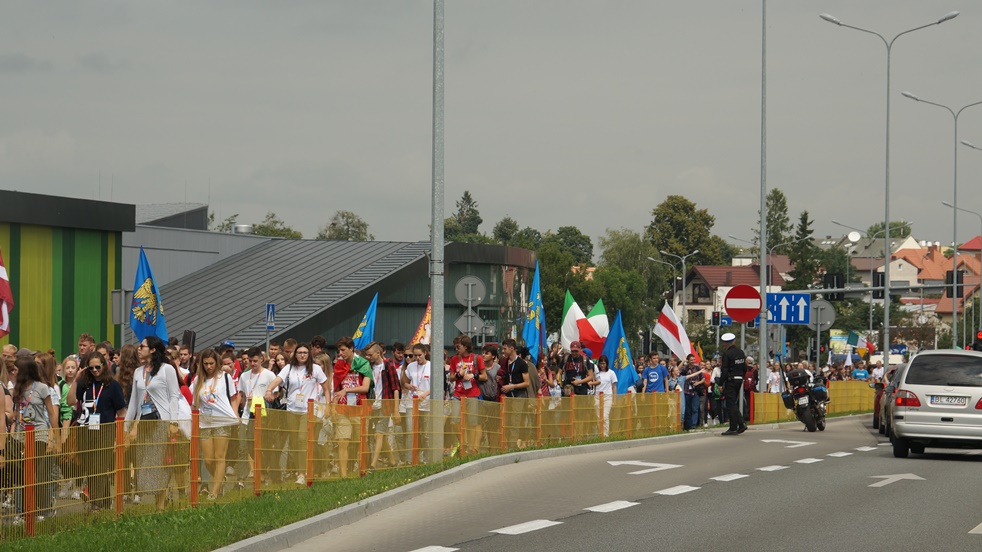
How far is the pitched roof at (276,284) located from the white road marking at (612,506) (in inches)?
1320

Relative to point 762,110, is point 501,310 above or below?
below

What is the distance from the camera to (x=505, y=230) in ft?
597

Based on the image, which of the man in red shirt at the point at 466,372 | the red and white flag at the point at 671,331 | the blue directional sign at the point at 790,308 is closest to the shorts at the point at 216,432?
the man in red shirt at the point at 466,372

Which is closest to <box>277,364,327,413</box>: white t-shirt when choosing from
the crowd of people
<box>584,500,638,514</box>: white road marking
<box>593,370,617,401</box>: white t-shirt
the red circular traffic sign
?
the crowd of people

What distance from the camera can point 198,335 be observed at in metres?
49.2

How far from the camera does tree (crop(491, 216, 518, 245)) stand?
18088cm

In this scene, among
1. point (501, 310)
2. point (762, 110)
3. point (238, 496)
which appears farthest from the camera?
point (501, 310)

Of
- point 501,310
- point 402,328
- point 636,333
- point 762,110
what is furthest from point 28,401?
point 636,333

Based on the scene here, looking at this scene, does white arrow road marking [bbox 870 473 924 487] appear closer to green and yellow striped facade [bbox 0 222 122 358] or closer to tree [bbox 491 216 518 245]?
green and yellow striped facade [bbox 0 222 122 358]

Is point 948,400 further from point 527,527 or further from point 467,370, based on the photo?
point 527,527

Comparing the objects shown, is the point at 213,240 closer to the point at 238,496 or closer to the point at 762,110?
the point at 762,110

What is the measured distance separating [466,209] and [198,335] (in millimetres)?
146423

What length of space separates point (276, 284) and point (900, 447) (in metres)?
36.7

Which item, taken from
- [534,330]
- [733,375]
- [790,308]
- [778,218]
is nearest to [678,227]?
[778,218]
